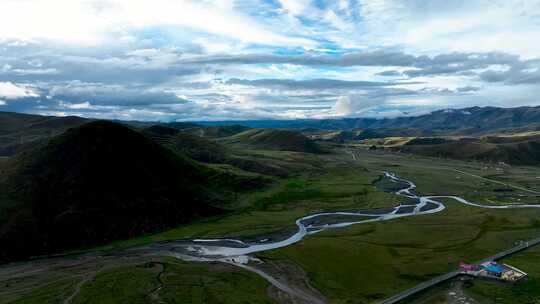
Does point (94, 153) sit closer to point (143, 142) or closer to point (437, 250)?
point (143, 142)

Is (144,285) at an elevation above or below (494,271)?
below

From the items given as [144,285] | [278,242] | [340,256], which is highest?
[340,256]

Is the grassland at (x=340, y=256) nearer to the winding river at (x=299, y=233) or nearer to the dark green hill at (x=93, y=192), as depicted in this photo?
the winding river at (x=299, y=233)

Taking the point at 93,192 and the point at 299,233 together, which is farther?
the point at 93,192

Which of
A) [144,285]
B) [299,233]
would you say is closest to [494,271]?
[299,233]

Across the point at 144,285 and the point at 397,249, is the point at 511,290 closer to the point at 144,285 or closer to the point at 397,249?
the point at 397,249

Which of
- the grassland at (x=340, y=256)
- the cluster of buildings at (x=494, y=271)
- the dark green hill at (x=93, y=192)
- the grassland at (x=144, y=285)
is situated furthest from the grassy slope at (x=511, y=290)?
the dark green hill at (x=93, y=192)

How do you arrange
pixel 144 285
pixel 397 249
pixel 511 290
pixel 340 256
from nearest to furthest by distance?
1. pixel 511 290
2. pixel 144 285
3. pixel 340 256
4. pixel 397 249

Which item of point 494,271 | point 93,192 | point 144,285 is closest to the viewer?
point 144,285
